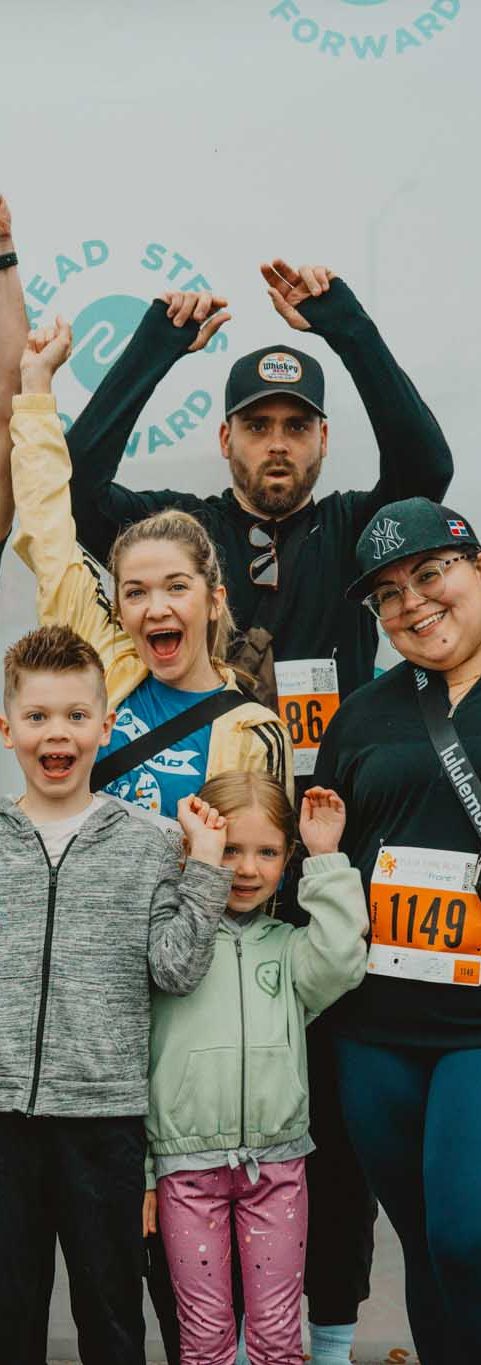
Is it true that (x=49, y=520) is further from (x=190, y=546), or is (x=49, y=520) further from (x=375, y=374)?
(x=375, y=374)

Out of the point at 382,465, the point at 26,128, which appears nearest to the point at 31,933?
the point at 382,465

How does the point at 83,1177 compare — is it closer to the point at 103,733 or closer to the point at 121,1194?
the point at 121,1194

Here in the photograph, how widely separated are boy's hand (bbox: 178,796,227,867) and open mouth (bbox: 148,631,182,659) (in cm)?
36

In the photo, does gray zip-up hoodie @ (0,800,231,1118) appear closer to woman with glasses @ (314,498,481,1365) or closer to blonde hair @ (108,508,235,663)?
woman with glasses @ (314,498,481,1365)

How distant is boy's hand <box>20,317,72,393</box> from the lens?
2883 mm

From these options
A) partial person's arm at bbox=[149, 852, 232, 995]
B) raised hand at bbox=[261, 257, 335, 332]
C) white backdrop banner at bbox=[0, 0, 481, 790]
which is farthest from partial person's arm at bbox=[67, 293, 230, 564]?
partial person's arm at bbox=[149, 852, 232, 995]

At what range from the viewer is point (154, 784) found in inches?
104

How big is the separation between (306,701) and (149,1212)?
1.11 m

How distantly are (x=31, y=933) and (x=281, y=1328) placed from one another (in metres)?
0.83

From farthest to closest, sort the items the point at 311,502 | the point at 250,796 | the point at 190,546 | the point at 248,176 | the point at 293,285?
1. the point at 248,176
2. the point at 311,502
3. the point at 293,285
4. the point at 190,546
5. the point at 250,796

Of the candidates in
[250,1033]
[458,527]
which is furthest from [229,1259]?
[458,527]

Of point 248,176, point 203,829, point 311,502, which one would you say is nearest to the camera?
point 203,829

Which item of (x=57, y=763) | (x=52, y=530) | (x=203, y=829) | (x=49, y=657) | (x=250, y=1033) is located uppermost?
→ (x=52, y=530)

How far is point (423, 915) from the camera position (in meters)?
2.40
